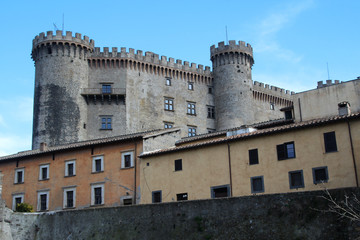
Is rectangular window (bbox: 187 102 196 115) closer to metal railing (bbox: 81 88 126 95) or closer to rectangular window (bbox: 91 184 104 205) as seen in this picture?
metal railing (bbox: 81 88 126 95)

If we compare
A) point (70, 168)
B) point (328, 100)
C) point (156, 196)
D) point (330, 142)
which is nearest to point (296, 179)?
point (330, 142)

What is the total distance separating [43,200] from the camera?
40281mm

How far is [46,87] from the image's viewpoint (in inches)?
2238

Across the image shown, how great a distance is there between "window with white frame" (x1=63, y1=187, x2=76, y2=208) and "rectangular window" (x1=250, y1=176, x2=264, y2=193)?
1463cm

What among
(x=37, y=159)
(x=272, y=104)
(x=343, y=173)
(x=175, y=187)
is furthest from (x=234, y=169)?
(x=272, y=104)

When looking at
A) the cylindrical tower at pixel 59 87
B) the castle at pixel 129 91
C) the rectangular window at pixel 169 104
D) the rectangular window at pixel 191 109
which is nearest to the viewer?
the cylindrical tower at pixel 59 87

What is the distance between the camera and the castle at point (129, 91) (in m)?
56.5

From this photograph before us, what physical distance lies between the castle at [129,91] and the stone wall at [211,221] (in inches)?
1086

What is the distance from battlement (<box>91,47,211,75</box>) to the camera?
198ft

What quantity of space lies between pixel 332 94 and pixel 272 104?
35.0 metres

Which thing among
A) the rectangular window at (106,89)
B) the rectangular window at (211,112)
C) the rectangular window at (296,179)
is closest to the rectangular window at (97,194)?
the rectangular window at (296,179)

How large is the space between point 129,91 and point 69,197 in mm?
22230

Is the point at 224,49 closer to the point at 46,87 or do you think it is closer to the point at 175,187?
the point at 46,87

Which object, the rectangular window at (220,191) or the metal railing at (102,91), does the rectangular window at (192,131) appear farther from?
the rectangular window at (220,191)
